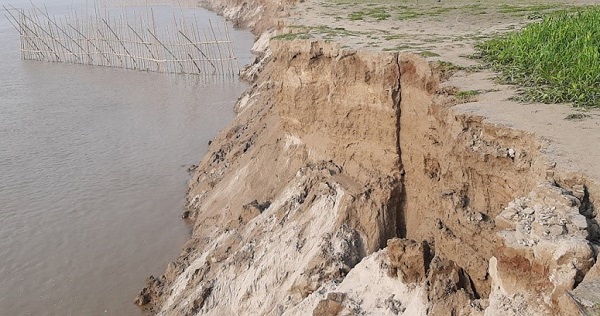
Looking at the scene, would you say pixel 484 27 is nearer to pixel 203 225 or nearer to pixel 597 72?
pixel 597 72

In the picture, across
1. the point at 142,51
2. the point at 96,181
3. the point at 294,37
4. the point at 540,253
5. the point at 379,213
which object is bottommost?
the point at 96,181

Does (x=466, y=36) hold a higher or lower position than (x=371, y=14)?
lower

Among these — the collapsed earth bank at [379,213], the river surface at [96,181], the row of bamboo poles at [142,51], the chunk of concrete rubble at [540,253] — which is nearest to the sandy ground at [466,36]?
the collapsed earth bank at [379,213]

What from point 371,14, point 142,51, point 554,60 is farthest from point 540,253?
point 142,51

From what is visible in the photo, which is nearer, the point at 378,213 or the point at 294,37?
the point at 378,213

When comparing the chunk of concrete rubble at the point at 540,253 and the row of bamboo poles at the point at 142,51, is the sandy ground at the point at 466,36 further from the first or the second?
the row of bamboo poles at the point at 142,51


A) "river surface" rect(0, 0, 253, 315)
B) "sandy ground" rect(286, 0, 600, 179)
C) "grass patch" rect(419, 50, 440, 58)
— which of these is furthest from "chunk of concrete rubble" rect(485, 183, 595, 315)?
"river surface" rect(0, 0, 253, 315)

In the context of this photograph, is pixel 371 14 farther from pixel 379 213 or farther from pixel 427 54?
pixel 379 213
